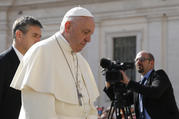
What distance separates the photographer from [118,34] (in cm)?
1648

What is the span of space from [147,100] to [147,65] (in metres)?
0.44

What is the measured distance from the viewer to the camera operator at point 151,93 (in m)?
5.60

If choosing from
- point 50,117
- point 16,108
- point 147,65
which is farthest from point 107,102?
point 50,117

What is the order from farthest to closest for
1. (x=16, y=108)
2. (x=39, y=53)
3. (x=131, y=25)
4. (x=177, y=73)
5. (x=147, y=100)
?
(x=131, y=25) → (x=177, y=73) → (x=147, y=100) → (x=16, y=108) → (x=39, y=53)

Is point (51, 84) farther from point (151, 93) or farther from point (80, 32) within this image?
point (151, 93)

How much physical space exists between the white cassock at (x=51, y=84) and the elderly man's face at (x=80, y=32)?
3.2 inches

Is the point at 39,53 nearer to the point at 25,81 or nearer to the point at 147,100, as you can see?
the point at 25,81

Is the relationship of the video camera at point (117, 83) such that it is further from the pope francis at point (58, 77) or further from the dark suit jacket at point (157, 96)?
the pope francis at point (58, 77)

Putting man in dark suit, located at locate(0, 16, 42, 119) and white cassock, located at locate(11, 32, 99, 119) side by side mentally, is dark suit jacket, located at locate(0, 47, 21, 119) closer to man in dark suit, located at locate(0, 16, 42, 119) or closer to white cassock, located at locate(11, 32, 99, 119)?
man in dark suit, located at locate(0, 16, 42, 119)

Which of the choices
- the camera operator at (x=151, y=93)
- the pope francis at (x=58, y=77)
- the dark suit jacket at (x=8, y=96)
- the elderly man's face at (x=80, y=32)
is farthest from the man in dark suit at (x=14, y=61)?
the camera operator at (x=151, y=93)

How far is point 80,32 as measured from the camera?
354 centimetres

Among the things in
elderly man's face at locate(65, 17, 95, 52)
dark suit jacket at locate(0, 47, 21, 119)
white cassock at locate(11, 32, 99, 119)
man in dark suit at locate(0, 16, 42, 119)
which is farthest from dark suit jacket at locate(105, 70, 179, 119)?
elderly man's face at locate(65, 17, 95, 52)

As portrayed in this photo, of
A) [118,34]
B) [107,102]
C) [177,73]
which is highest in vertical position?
[118,34]

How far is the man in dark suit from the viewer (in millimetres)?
4246
